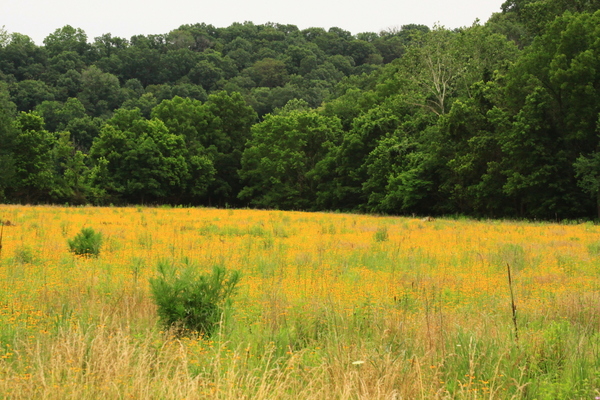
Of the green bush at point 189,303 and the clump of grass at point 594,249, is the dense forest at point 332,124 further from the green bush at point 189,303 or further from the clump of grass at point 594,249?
the green bush at point 189,303

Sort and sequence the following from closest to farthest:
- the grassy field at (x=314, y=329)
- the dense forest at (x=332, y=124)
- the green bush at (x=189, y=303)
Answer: the grassy field at (x=314, y=329) → the green bush at (x=189, y=303) → the dense forest at (x=332, y=124)

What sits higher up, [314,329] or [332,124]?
[332,124]

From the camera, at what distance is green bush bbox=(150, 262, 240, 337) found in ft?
20.6

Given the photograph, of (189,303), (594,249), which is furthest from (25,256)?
(594,249)

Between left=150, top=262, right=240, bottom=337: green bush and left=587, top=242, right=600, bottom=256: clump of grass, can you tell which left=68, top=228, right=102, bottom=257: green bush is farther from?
left=587, top=242, right=600, bottom=256: clump of grass

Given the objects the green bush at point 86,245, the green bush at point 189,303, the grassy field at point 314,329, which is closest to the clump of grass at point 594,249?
the grassy field at point 314,329

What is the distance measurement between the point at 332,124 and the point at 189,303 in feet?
184

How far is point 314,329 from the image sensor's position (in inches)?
246

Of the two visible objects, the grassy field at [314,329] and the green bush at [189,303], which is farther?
the green bush at [189,303]

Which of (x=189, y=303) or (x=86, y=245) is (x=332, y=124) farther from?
(x=189, y=303)

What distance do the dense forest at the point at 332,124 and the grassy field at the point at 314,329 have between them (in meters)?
23.1

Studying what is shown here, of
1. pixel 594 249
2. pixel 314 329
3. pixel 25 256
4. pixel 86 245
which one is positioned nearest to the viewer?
pixel 314 329

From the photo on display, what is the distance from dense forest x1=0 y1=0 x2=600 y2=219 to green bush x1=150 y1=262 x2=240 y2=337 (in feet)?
94.2

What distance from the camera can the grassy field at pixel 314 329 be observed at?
4395 millimetres
